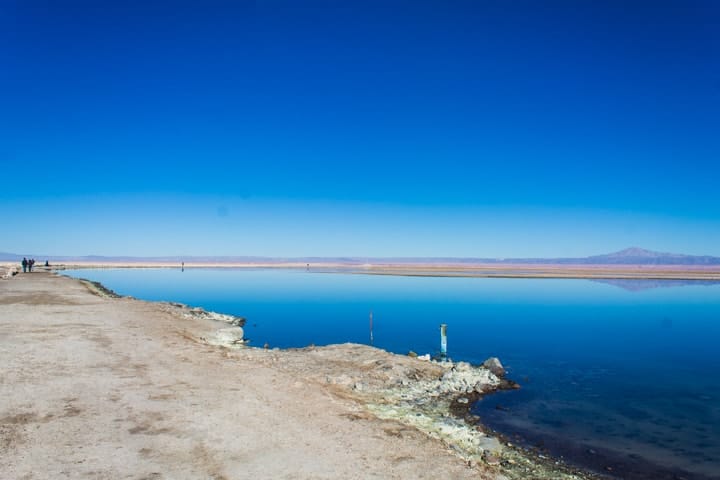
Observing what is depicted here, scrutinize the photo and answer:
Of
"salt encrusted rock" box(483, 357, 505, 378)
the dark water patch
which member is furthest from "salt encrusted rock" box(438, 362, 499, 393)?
the dark water patch

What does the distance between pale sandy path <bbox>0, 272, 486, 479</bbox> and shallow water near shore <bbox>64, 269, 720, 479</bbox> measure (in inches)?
180

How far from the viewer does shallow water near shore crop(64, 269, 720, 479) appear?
37.0 ft

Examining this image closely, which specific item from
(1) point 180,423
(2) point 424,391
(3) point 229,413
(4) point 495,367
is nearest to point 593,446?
(2) point 424,391

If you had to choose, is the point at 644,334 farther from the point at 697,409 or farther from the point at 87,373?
→ the point at 87,373

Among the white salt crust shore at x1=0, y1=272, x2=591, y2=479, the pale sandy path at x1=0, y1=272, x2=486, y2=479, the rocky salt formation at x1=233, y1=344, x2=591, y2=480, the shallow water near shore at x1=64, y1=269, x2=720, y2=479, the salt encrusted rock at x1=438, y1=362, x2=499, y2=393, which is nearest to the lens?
the pale sandy path at x1=0, y1=272, x2=486, y2=479

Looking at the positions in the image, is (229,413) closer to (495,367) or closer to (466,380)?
(466,380)

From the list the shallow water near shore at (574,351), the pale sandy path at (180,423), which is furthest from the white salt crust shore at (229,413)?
the shallow water near shore at (574,351)

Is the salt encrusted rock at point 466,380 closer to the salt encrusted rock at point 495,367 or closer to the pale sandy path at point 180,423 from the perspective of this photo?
the salt encrusted rock at point 495,367

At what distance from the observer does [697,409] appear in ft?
44.9

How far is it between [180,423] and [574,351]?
18.3 meters

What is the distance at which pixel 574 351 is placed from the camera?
21.8 m

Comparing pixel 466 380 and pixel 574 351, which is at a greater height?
pixel 466 380

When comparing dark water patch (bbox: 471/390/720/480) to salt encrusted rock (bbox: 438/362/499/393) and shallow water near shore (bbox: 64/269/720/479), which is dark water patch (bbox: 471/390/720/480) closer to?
shallow water near shore (bbox: 64/269/720/479)

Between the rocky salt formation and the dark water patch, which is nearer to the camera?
the rocky salt formation
